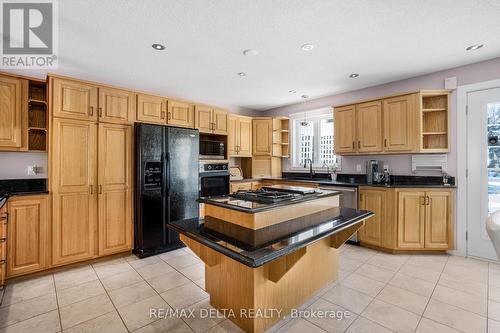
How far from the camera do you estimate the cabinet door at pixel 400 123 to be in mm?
3363

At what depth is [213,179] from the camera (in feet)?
13.8

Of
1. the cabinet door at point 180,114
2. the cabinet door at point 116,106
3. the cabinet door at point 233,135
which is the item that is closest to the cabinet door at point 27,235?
the cabinet door at point 116,106

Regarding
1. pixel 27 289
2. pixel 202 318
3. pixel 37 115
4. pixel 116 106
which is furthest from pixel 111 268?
pixel 37 115

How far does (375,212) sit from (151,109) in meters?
3.65

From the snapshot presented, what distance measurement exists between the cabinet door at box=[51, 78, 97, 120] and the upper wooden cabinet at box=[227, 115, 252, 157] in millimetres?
2244

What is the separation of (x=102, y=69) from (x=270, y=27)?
234cm

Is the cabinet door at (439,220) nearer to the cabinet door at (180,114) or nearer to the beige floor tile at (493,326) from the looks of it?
the beige floor tile at (493,326)

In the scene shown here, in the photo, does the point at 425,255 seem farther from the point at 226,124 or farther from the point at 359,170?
the point at 226,124

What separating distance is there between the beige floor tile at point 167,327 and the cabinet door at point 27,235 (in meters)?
1.79

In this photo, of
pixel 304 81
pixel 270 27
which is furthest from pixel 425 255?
pixel 270 27

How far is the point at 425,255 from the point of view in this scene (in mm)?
3293

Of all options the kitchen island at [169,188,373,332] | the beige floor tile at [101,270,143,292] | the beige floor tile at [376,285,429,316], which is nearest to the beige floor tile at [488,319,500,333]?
the beige floor tile at [376,285,429,316]

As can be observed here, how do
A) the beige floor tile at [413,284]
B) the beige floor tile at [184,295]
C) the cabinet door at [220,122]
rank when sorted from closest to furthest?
the beige floor tile at [184,295]
the beige floor tile at [413,284]
the cabinet door at [220,122]

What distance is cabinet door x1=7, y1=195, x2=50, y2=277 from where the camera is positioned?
2.57 metres
